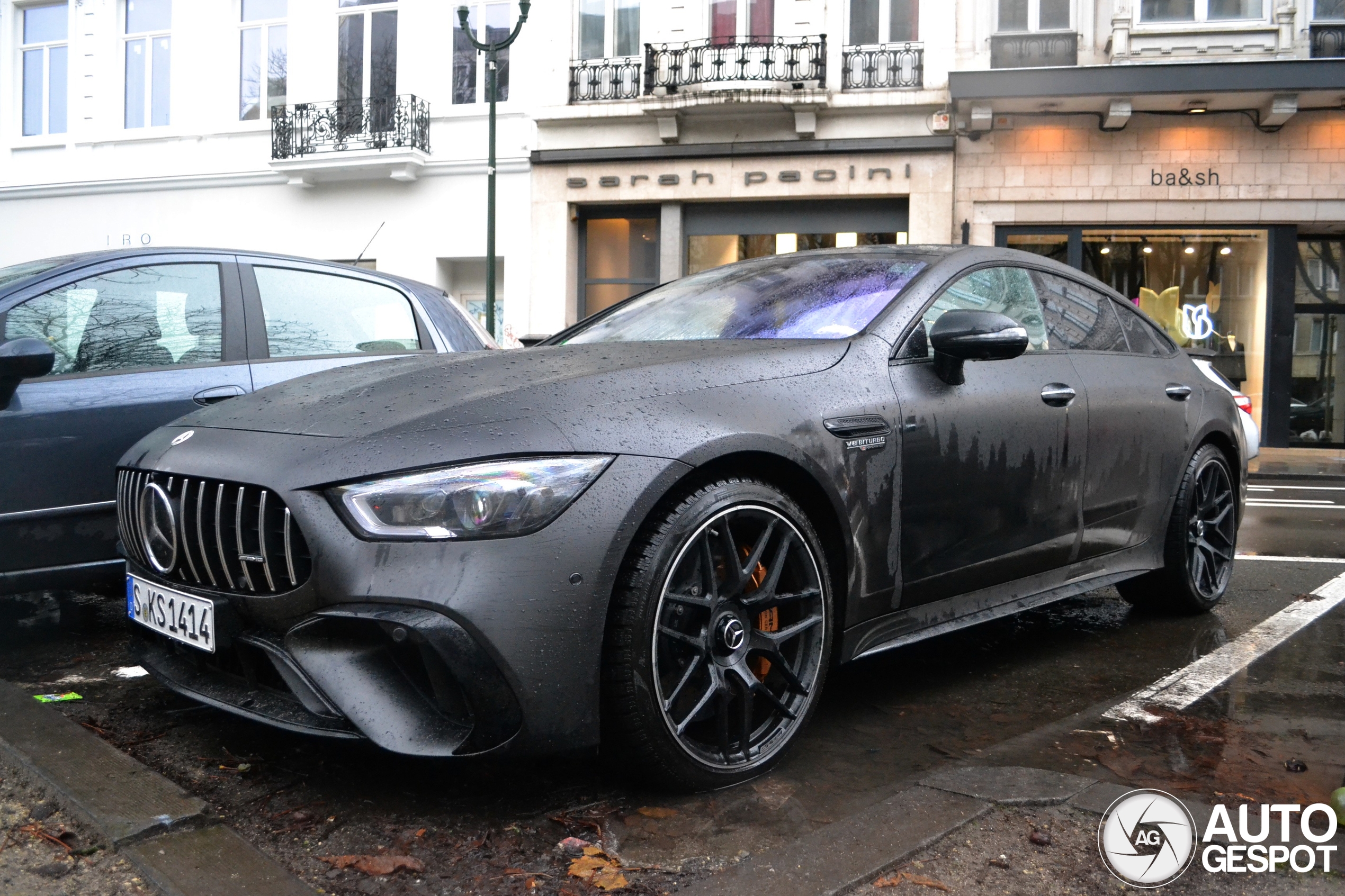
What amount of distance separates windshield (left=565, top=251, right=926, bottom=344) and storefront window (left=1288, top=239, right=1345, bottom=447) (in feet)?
50.8

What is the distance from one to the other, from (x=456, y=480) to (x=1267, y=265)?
17098 millimetres

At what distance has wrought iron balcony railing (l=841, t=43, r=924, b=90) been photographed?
17.4 meters

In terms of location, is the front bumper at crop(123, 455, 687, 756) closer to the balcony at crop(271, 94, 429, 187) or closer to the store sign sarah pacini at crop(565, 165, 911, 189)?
the store sign sarah pacini at crop(565, 165, 911, 189)

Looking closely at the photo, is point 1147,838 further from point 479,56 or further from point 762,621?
point 479,56

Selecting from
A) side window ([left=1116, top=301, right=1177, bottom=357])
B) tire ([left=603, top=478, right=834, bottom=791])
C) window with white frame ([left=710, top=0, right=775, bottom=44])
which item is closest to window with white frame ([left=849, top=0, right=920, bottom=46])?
window with white frame ([left=710, top=0, right=775, bottom=44])

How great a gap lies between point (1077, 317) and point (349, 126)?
56.1 feet

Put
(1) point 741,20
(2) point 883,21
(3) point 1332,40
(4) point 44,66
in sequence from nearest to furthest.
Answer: (3) point 1332,40 → (2) point 883,21 → (1) point 741,20 → (4) point 44,66

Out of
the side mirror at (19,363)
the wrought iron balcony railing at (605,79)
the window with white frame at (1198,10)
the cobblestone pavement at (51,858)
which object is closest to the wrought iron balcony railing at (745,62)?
the wrought iron balcony railing at (605,79)

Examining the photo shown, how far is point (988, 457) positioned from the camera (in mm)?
3477

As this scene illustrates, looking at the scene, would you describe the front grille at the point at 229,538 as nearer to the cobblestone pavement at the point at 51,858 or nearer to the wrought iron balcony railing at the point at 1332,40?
the cobblestone pavement at the point at 51,858

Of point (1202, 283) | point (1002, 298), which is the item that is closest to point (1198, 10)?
point (1202, 283)

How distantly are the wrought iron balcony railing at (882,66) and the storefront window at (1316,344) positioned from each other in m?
6.09

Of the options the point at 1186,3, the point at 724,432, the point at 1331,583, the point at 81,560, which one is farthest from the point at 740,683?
the point at 1186,3

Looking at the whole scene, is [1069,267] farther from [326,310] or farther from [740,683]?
[326,310]
